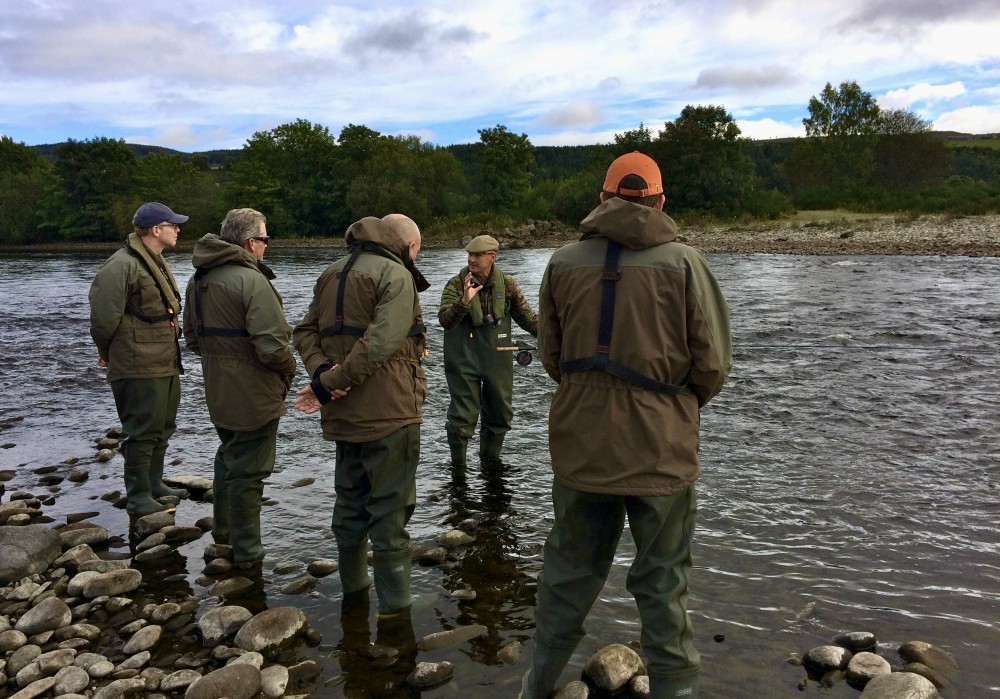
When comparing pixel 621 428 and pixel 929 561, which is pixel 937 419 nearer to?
pixel 929 561

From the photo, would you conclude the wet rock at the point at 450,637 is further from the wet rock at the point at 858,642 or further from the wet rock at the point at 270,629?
the wet rock at the point at 858,642

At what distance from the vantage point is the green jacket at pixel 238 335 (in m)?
5.62

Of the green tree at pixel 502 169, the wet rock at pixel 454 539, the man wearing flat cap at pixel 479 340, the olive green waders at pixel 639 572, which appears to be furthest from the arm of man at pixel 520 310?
the green tree at pixel 502 169

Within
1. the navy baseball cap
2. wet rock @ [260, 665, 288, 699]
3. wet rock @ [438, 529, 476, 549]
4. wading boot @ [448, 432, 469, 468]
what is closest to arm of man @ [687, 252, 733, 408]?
wet rock @ [260, 665, 288, 699]

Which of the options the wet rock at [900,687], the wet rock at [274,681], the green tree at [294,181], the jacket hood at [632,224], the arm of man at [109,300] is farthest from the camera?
the green tree at [294,181]

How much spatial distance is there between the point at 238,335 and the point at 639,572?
3.48 m

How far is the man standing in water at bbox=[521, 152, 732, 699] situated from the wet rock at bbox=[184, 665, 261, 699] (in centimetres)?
179

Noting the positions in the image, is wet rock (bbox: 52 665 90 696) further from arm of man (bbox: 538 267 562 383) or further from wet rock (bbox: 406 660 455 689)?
arm of man (bbox: 538 267 562 383)

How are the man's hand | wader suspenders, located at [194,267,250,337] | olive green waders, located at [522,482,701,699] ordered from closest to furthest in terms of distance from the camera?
olive green waders, located at [522,482,701,699], wader suspenders, located at [194,267,250,337], the man's hand

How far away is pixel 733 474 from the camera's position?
8125mm

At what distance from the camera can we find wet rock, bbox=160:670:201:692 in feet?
14.2

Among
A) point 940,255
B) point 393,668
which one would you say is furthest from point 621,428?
point 940,255

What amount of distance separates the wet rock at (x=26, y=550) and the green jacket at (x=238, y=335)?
172 centimetres

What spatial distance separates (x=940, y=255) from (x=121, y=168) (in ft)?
314
